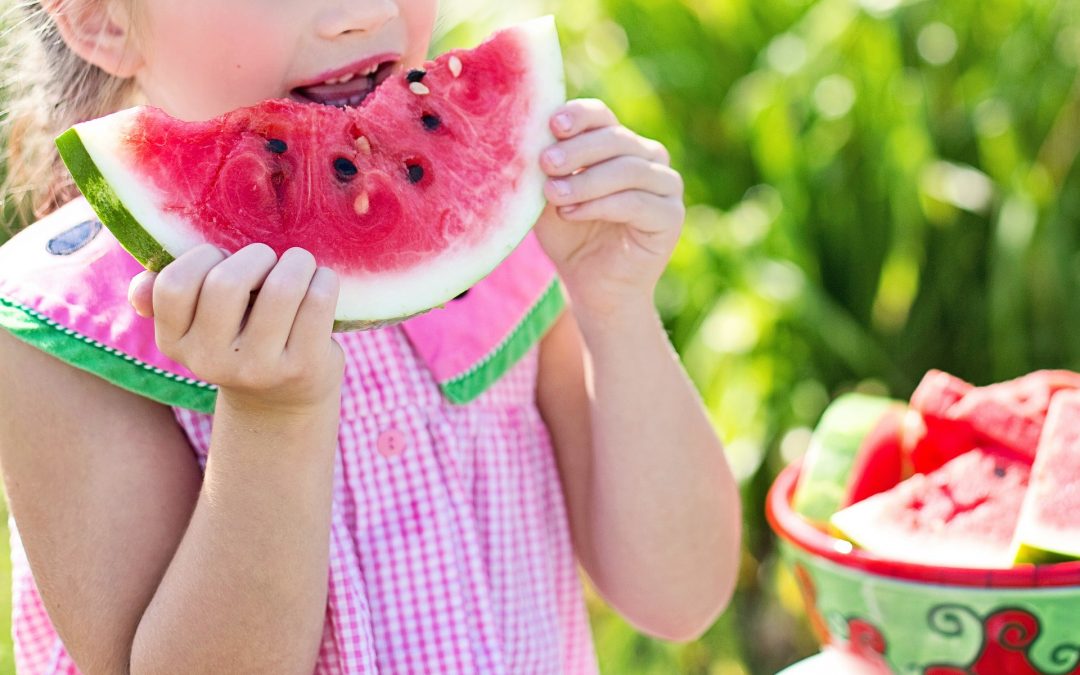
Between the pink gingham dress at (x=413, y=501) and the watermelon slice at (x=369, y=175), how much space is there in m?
0.22

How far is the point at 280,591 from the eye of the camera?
4.44 feet

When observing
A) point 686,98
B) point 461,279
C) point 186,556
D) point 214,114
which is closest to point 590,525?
point 461,279

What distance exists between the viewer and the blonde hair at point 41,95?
1.70 meters

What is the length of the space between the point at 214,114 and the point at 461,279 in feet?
1.27

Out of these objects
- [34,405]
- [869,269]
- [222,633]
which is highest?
[34,405]

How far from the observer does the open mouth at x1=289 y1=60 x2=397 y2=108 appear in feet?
4.95

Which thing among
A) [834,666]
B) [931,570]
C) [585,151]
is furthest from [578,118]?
[834,666]

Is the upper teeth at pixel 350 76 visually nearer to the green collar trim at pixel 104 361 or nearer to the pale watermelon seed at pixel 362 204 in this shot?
the pale watermelon seed at pixel 362 204

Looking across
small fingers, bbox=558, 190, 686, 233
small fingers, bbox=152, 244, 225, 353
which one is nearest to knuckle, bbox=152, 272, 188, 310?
small fingers, bbox=152, 244, 225, 353

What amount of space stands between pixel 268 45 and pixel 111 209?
0.29 metres

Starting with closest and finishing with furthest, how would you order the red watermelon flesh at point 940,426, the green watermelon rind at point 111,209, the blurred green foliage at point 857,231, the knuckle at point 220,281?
the knuckle at point 220,281, the green watermelon rind at point 111,209, the red watermelon flesh at point 940,426, the blurred green foliage at point 857,231

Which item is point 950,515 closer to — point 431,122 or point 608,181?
point 608,181

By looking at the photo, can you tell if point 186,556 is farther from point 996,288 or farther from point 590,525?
point 996,288

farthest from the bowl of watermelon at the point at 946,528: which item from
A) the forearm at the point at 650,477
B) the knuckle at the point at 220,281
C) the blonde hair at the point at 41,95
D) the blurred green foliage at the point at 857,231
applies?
the blurred green foliage at the point at 857,231
